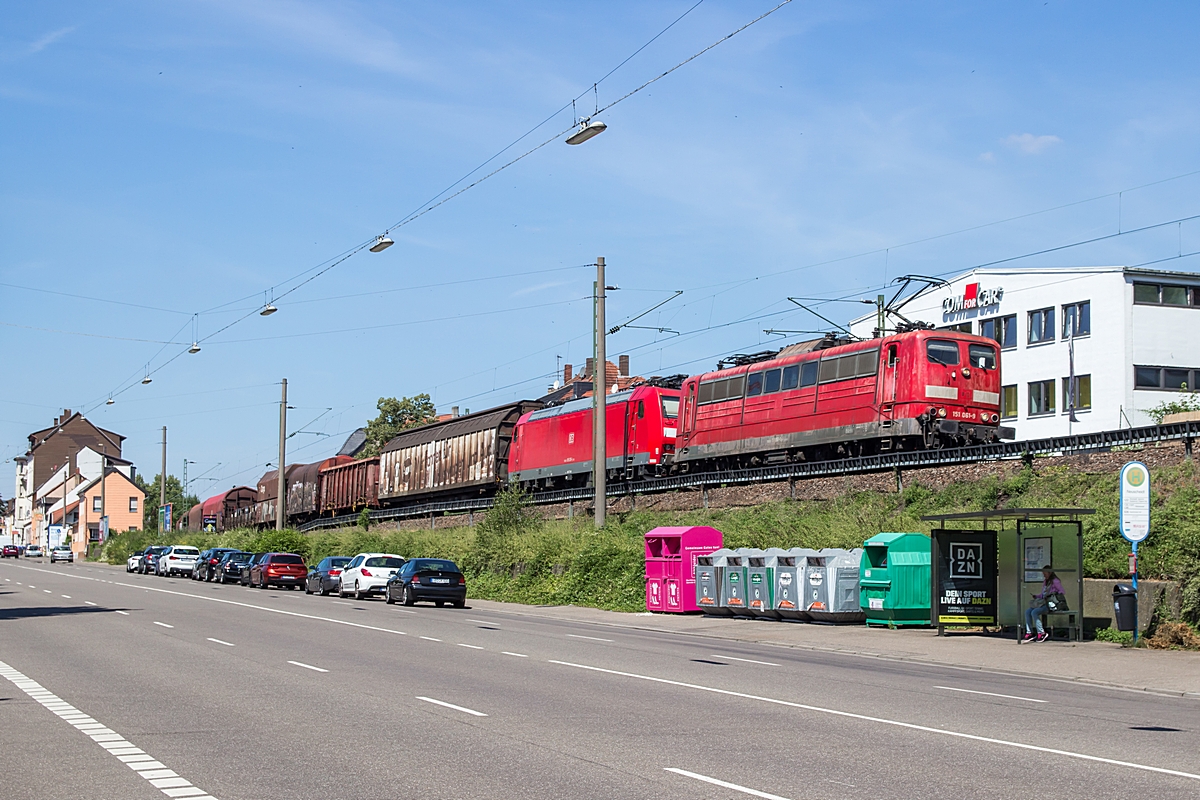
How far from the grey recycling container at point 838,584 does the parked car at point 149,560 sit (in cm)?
4984

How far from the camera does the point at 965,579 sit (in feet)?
74.6

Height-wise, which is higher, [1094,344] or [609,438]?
[1094,344]

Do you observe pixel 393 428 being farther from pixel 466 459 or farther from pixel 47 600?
pixel 47 600

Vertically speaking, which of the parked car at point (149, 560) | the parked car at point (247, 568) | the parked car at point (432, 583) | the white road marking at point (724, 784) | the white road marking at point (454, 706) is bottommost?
the parked car at point (149, 560)

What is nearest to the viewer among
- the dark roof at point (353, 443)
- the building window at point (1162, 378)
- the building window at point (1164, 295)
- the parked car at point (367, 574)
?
the parked car at point (367, 574)

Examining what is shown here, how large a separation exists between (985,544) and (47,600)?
2581 cm

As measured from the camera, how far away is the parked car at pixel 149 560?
67994mm

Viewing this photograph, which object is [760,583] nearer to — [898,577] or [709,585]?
[709,585]

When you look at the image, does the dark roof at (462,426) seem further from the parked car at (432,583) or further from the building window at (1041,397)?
the building window at (1041,397)

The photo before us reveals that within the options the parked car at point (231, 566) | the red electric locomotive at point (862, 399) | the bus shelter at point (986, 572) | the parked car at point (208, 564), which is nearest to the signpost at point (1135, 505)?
the bus shelter at point (986, 572)

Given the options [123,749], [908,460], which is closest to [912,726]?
[123,749]

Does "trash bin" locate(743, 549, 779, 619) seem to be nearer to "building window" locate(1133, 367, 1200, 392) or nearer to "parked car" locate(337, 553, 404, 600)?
"parked car" locate(337, 553, 404, 600)

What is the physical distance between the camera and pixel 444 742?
9.98m

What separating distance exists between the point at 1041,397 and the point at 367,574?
34.6m
